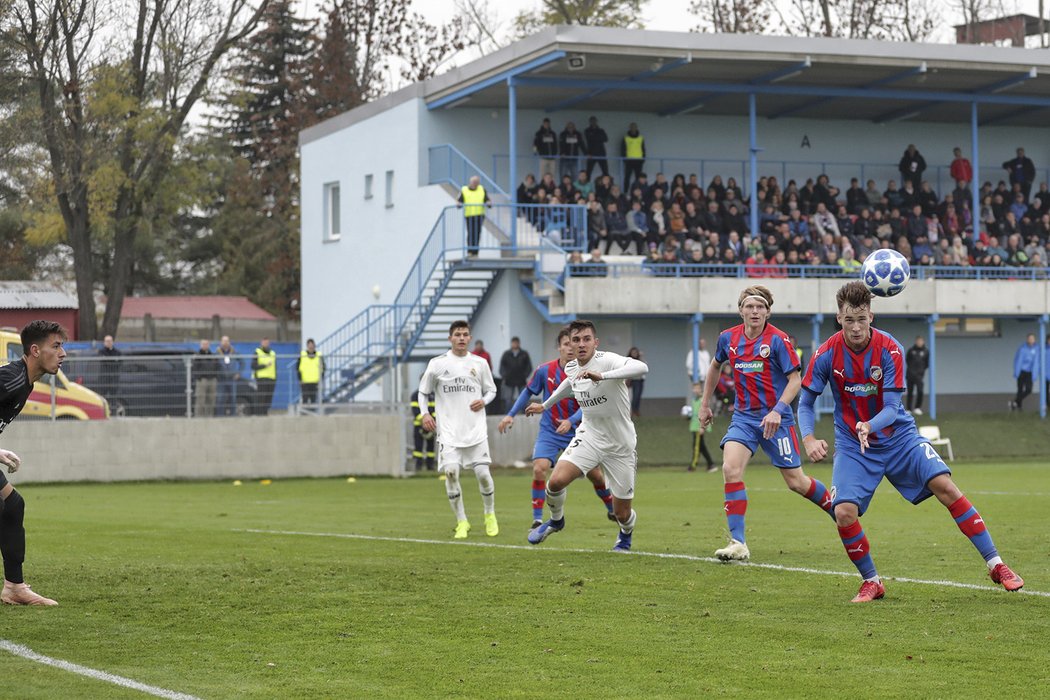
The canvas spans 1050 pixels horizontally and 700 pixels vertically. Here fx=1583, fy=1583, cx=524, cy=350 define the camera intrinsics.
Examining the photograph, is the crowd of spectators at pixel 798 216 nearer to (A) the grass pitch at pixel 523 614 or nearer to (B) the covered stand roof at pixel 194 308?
(A) the grass pitch at pixel 523 614

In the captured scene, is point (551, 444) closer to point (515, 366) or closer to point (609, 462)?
point (609, 462)

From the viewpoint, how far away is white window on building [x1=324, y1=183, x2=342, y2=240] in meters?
42.5

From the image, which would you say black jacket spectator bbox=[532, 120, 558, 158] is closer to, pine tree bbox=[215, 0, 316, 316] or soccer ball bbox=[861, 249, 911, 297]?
pine tree bbox=[215, 0, 316, 316]

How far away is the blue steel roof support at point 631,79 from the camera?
109ft

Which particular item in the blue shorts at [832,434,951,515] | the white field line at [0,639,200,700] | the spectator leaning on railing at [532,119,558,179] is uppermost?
the spectator leaning on railing at [532,119,558,179]

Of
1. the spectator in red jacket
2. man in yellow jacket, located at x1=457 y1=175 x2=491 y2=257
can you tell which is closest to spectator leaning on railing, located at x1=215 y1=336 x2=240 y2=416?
man in yellow jacket, located at x1=457 y1=175 x2=491 y2=257

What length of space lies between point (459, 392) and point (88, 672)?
7.87m

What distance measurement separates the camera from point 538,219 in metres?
34.0

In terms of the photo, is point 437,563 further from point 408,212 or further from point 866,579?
point 408,212

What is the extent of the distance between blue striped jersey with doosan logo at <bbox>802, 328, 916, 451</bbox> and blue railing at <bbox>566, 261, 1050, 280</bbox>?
2263 cm

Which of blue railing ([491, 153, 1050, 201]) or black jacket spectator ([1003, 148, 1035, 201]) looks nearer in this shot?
blue railing ([491, 153, 1050, 201])

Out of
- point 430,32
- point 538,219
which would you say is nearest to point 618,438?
point 538,219

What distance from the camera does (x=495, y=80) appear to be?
3406cm

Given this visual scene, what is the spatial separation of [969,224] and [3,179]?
2290cm
